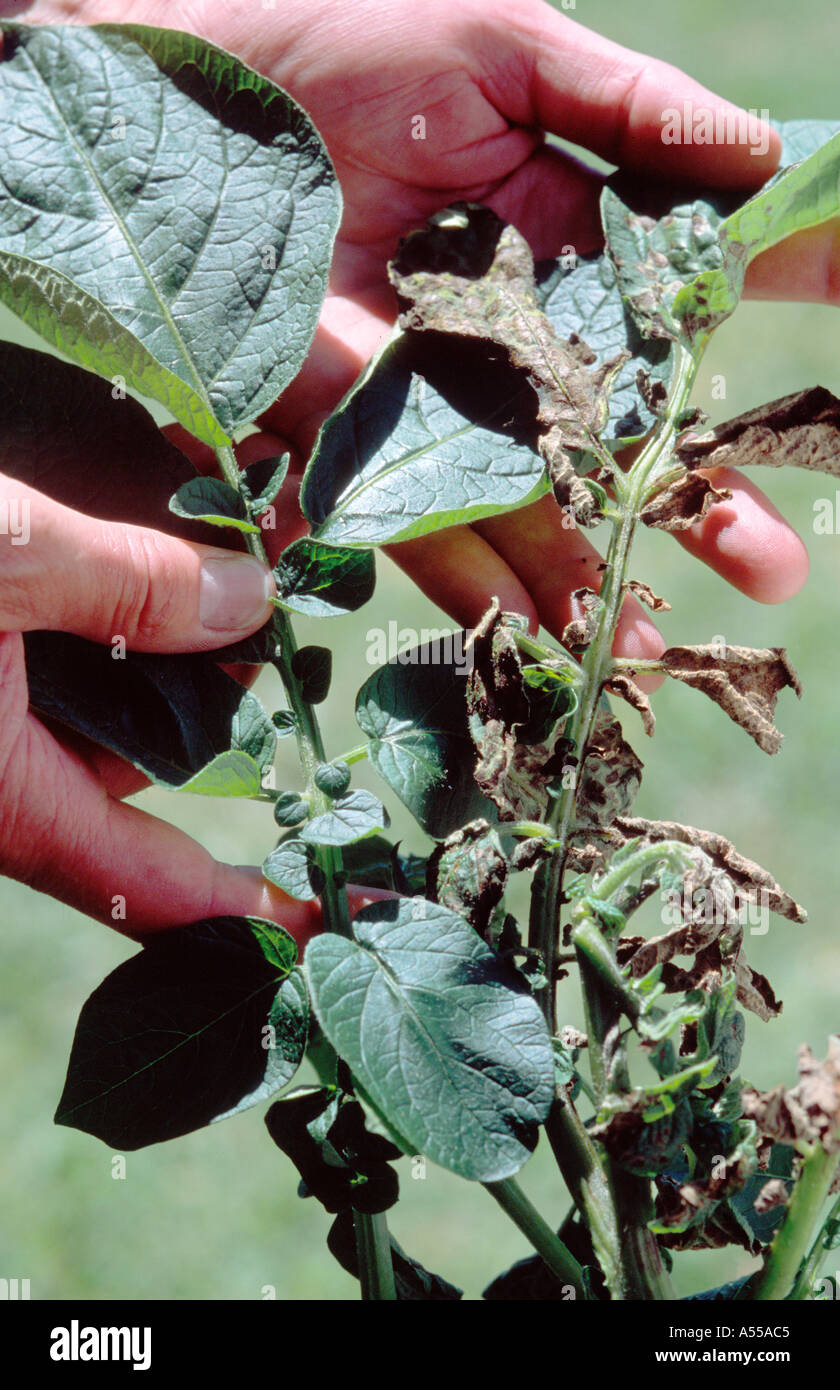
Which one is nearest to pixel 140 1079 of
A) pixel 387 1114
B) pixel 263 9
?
pixel 387 1114

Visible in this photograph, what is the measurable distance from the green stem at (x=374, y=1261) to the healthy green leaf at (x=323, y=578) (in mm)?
476

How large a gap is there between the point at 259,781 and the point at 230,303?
1.47 feet

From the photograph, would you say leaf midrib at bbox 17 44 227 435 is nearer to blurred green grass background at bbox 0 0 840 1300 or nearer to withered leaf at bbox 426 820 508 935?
withered leaf at bbox 426 820 508 935

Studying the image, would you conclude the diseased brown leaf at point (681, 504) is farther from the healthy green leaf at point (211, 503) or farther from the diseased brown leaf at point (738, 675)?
the healthy green leaf at point (211, 503)

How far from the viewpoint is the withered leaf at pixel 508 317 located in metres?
0.96

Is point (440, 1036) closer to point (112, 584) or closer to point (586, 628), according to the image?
point (586, 628)

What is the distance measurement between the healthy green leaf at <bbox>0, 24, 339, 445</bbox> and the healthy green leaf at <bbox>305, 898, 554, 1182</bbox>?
1.58 feet

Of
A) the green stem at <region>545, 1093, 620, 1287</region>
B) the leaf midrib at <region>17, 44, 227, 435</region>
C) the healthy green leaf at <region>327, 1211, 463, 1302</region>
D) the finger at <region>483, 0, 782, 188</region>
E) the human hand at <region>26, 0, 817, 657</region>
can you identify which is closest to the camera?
the green stem at <region>545, 1093, 620, 1287</region>

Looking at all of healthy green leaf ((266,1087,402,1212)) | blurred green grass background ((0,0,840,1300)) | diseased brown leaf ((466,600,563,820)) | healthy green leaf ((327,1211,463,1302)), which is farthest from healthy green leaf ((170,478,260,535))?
blurred green grass background ((0,0,840,1300))

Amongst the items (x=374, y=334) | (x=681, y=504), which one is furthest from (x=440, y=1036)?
(x=374, y=334)

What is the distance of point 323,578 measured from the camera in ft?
3.24

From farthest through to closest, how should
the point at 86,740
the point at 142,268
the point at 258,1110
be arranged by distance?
the point at 258,1110
the point at 86,740
the point at 142,268

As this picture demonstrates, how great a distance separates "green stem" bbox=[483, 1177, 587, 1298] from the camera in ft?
2.77

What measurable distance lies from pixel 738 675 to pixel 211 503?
1.49 ft
